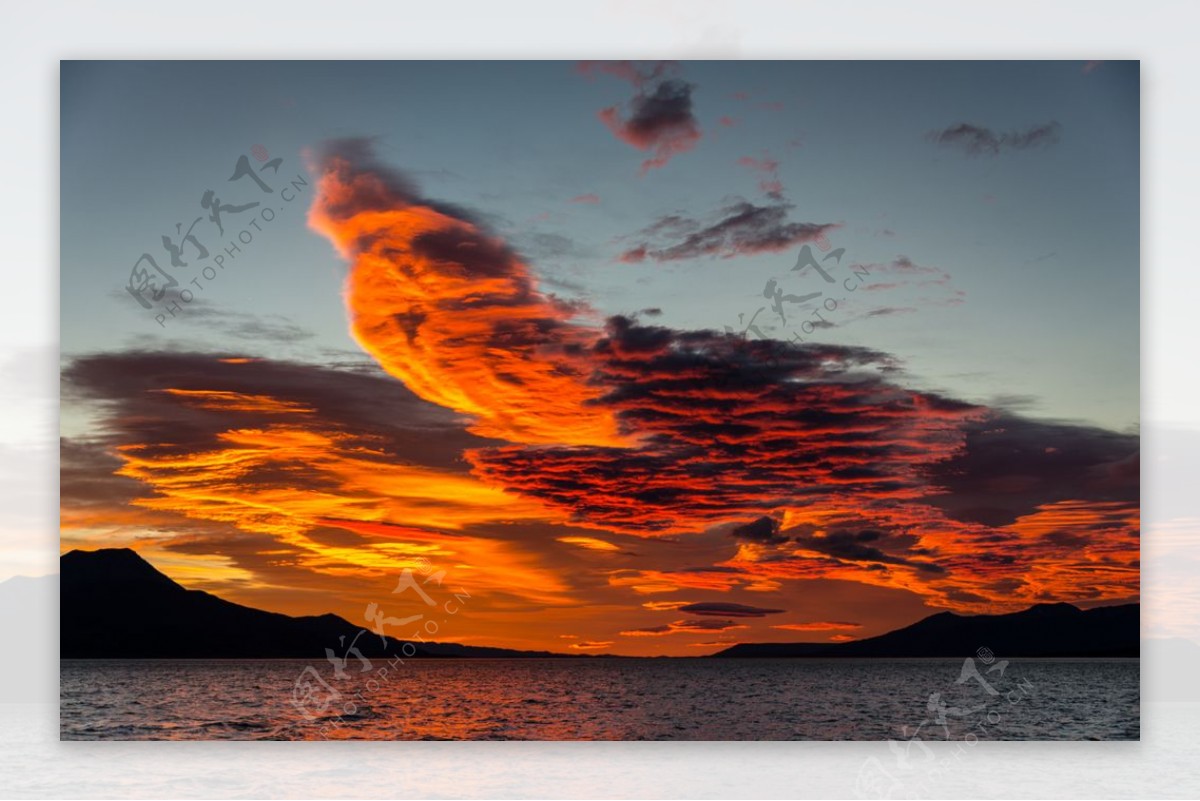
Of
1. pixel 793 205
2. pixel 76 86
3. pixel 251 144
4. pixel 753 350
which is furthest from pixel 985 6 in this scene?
pixel 76 86

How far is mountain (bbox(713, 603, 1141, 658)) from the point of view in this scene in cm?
764

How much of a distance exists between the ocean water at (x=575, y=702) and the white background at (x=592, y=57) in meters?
0.10

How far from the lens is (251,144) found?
25.4 ft

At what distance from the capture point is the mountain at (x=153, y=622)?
7.56 m

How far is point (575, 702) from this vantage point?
24.6ft

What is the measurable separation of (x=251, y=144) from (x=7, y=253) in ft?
4.64

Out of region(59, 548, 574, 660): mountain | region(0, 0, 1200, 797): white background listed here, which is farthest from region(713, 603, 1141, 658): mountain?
region(59, 548, 574, 660): mountain

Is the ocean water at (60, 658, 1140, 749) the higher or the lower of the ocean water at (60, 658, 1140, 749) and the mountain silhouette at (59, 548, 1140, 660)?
the lower

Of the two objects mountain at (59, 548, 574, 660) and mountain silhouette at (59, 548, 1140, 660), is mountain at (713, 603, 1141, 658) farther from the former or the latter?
mountain at (59, 548, 574, 660)

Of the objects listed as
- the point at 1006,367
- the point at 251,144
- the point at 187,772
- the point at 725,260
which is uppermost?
the point at 251,144

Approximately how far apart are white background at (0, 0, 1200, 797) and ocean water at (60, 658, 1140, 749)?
10cm

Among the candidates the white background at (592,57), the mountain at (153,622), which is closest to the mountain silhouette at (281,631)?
the mountain at (153,622)

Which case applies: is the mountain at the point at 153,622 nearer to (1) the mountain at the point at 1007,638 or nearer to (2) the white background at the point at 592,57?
(2) the white background at the point at 592,57

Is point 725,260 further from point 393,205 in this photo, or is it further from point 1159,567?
point 1159,567
